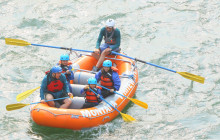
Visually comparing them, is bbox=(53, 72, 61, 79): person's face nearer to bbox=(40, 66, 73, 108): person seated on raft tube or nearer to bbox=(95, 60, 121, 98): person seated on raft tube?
bbox=(40, 66, 73, 108): person seated on raft tube

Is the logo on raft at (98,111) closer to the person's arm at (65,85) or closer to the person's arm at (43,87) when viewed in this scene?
the person's arm at (65,85)

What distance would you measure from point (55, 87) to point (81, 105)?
68 cm

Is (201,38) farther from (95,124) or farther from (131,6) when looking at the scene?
(95,124)

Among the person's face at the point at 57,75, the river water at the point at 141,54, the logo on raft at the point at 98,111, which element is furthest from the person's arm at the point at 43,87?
the logo on raft at the point at 98,111

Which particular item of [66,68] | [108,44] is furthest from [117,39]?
[66,68]

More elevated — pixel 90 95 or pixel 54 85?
pixel 54 85

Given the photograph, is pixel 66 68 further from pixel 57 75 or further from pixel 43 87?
pixel 43 87

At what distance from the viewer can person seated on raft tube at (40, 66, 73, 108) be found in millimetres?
8070

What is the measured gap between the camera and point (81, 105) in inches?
328

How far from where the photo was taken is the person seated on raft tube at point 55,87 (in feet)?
26.5

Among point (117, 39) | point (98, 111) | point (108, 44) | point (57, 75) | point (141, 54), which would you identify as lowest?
point (98, 111)

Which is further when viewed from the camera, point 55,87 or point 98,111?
point 55,87

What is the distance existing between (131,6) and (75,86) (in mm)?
7098

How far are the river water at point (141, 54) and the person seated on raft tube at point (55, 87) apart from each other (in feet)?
2.06
